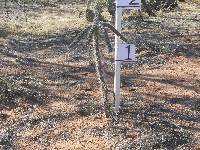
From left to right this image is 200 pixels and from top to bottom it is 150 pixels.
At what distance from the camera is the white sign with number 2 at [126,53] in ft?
18.6

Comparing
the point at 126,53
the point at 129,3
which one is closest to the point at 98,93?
the point at 126,53

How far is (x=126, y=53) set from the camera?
5695mm

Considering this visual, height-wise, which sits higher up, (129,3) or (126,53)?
(129,3)

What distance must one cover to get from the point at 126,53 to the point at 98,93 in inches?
59.4

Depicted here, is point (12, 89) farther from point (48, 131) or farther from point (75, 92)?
point (48, 131)

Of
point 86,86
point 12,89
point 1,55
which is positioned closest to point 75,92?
point 86,86

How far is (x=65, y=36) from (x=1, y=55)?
2128mm

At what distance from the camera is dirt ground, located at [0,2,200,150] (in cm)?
554

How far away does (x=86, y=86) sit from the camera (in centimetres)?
741

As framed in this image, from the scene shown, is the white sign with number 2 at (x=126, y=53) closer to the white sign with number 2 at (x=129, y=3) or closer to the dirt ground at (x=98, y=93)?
the white sign with number 2 at (x=129, y=3)

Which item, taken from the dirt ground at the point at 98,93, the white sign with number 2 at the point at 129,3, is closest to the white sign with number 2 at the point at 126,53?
the white sign with number 2 at the point at 129,3

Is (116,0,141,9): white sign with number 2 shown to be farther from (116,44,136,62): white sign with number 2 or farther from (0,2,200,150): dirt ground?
(0,2,200,150): dirt ground

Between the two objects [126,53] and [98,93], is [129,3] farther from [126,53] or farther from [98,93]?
[98,93]

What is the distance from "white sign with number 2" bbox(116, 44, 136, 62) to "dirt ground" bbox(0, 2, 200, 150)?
0.84m
